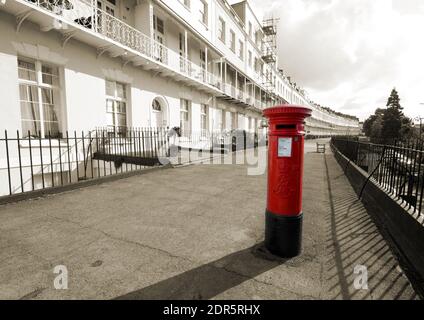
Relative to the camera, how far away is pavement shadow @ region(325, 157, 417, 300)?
213cm

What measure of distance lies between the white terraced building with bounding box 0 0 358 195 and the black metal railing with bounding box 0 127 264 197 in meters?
0.09

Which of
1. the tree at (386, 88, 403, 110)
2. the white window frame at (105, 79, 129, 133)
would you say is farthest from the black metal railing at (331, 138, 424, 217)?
the tree at (386, 88, 403, 110)

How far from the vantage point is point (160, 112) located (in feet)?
44.9

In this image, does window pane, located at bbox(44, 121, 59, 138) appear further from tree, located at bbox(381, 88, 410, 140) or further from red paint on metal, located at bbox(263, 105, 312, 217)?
tree, located at bbox(381, 88, 410, 140)

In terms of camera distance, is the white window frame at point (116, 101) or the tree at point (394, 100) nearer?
the white window frame at point (116, 101)

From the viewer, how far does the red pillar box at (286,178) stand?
8.78 ft

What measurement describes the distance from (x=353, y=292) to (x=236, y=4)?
97.7 feet

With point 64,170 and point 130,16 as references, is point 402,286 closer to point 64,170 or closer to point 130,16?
point 64,170

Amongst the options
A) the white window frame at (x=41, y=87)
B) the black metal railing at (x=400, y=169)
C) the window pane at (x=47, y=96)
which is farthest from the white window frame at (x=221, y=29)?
the black metal railing at (x=400, y=169)

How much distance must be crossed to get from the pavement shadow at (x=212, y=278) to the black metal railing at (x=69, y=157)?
4032 mm

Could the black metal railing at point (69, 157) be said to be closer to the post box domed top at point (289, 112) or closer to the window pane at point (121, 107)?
the window pane at point (121, 107)

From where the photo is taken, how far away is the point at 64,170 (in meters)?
8.33

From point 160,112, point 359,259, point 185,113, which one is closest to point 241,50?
point 185,113

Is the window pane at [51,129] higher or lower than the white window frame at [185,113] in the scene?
lower
